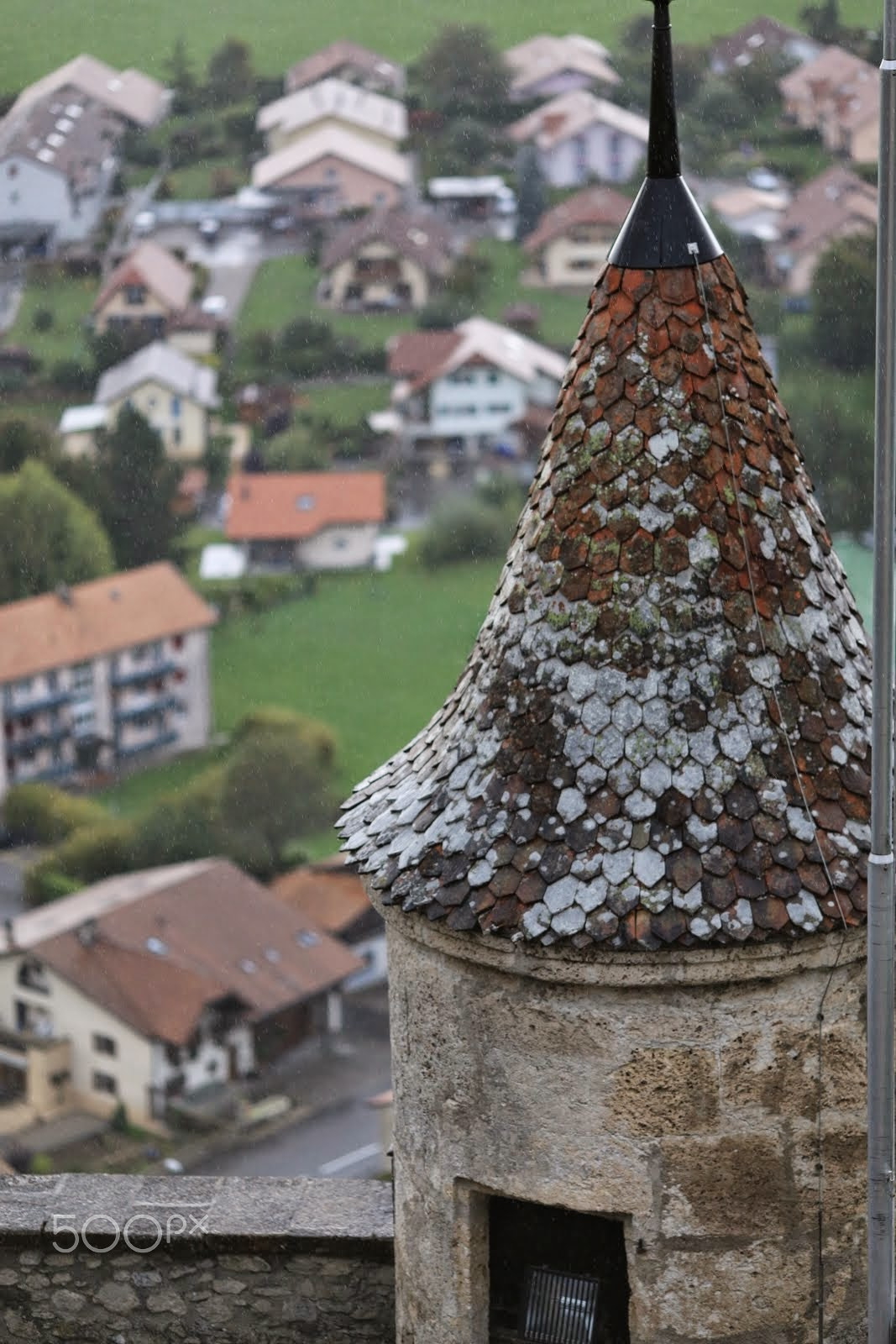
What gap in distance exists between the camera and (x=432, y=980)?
6.82 metres

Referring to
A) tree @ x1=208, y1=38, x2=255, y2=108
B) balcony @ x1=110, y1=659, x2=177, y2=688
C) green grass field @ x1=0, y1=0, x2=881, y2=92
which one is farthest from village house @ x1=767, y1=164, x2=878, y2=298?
balcony @ x1=110, y1=659, x2=177, y2=688

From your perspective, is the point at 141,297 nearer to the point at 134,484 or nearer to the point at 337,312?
the point at 337,312

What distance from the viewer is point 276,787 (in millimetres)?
73375

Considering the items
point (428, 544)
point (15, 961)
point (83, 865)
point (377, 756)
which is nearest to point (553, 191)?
point (428, 544)

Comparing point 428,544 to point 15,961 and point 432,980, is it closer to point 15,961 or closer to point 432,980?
point 15,961

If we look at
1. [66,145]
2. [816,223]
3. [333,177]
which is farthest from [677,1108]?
[333,177]

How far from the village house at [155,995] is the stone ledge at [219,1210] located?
51.9 m

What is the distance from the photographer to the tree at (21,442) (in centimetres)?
7969

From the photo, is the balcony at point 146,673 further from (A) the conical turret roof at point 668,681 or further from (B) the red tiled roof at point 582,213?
(A) the conical turret roof at point 668,681

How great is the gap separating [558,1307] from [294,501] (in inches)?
2881

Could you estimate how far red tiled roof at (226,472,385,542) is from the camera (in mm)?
79062

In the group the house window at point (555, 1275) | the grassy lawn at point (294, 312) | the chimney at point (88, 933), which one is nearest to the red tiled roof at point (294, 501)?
the grassy lawn at point (294, 312)

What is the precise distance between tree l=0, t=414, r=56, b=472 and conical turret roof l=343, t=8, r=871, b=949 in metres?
73.8

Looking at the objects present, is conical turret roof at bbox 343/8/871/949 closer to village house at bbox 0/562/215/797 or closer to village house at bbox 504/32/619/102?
village house at bbox 0/562/215/797
